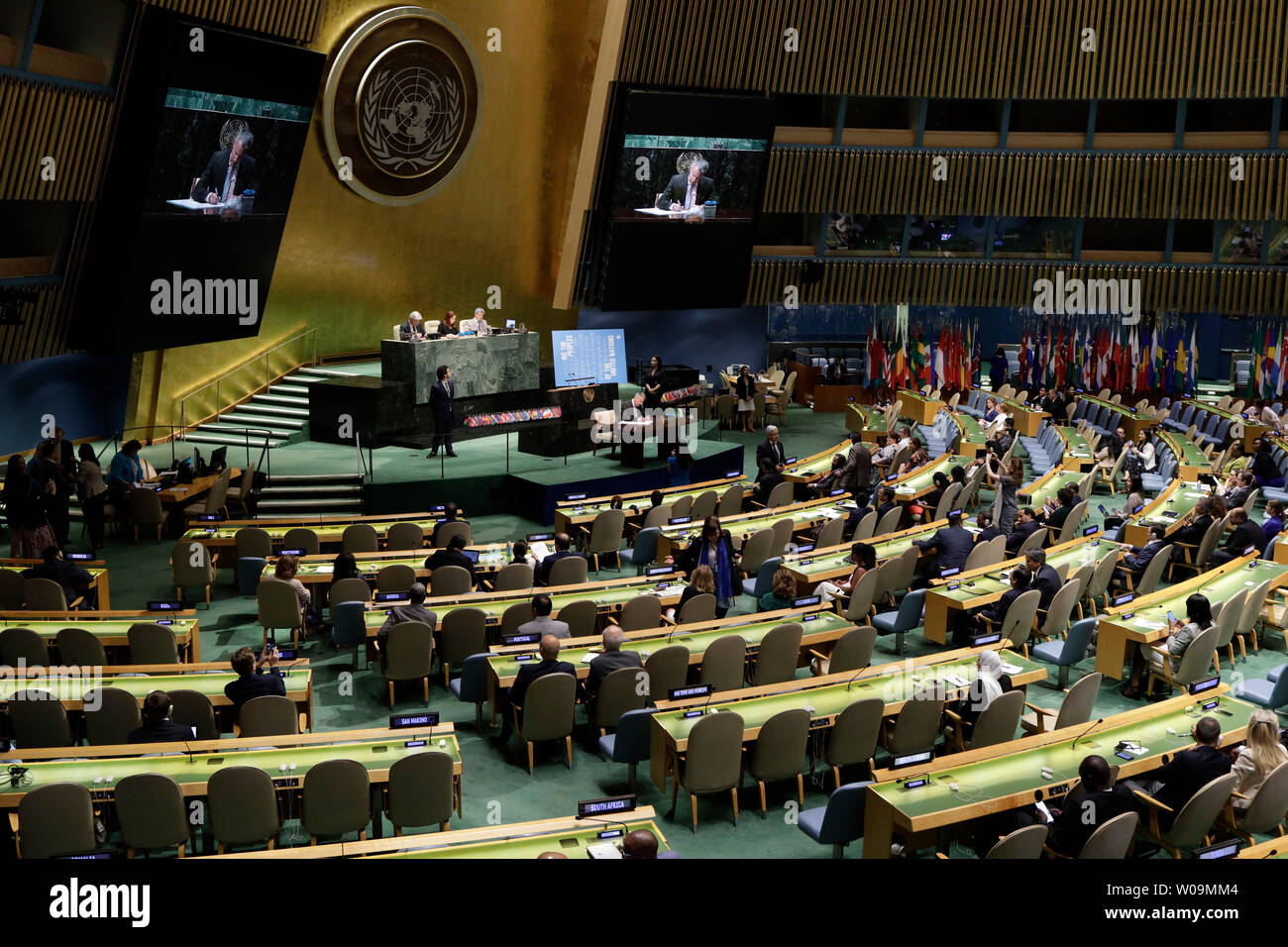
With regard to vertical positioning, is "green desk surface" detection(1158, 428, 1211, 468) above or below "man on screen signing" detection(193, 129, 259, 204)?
below

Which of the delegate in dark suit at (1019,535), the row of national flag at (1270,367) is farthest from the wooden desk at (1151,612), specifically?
the row of national flag at (1270,367)

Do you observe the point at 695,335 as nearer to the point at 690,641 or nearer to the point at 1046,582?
the point at 1046,582

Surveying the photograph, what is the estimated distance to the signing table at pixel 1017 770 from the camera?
6.55 metres

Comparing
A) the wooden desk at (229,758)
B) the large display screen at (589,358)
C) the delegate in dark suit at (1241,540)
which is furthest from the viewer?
the large display screen at (589,358)

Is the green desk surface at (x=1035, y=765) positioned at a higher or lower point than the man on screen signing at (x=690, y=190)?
lower

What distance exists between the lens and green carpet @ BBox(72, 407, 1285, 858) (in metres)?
7.67

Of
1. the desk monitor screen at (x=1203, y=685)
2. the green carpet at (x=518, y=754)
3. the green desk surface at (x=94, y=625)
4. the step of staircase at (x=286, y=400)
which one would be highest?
the step of staircase at (x=286, y=400)

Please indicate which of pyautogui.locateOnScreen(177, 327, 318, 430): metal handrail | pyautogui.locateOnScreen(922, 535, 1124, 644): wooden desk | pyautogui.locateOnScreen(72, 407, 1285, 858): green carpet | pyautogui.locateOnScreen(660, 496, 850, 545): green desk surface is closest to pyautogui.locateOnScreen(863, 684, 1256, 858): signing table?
pyautogui.locateOnScreen(72, 407, 1285, 858): green carpet

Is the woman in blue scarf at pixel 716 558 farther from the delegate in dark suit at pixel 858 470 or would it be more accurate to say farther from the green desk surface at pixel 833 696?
the delegate in dark suit at pixel 858 470

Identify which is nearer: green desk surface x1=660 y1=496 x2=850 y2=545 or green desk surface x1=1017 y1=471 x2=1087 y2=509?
green desk surface x1=660 y1=496 x2=850 y2=545

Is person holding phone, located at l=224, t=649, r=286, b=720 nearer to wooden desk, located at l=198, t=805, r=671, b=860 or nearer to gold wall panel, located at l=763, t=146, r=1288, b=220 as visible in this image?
wooden desk, located at l=198, t=805, r=671, b=860

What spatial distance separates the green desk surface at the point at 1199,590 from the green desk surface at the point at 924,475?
4.38 meters

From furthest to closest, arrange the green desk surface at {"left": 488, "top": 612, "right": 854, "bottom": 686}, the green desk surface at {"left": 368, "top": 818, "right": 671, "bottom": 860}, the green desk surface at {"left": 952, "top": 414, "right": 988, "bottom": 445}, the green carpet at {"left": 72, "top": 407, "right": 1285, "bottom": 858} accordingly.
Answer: the green desk surface at {"left": 952, "top": 414, "right": 988, "bottom": 445} < the green desk surface at {"left": 488, "top": 612, "right": 854, "bottom": 686} < the green carpet at {"left": 72, "top": 407, "right": 1285, "bottom": 858} < the green desk surface at {"left": 368, "top": 818, "right": 671, "bottom": 860}

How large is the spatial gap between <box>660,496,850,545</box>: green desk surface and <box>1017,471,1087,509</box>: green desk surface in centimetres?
261
